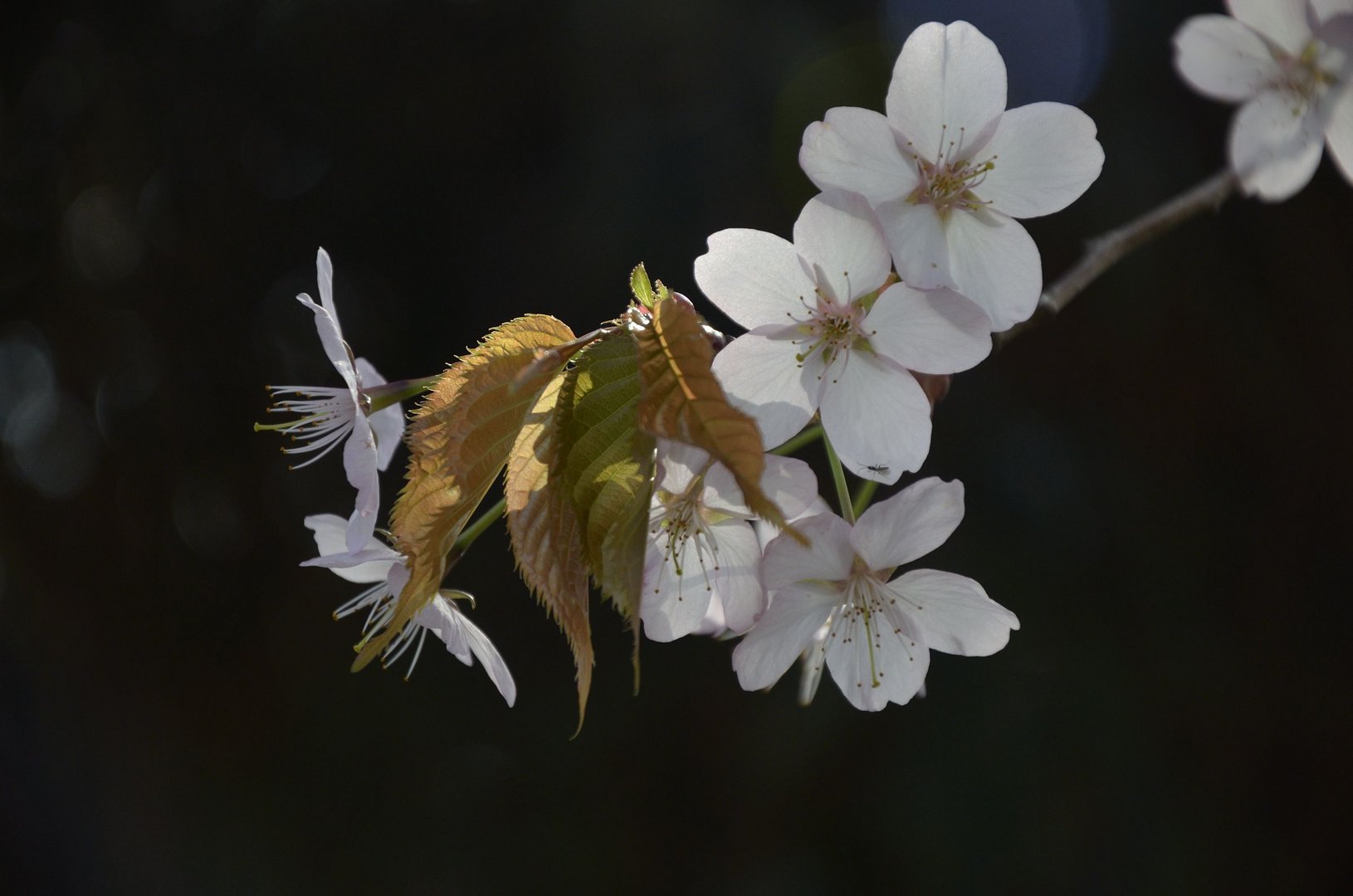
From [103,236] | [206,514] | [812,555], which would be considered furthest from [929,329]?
[103,236]

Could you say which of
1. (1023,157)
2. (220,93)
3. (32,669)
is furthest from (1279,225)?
(32,669)

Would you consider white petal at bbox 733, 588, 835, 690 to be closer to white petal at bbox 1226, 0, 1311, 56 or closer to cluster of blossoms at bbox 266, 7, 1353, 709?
cluster of blossoms at bbox 266, 7, 1353, 709

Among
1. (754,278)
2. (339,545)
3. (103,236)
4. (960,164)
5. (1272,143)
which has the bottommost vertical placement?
(339,545)

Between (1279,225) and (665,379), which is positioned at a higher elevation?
(1279,225)

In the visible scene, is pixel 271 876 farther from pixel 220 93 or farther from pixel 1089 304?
pixel 1089 304

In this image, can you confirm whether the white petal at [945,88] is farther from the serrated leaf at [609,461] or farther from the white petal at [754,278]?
the serrated leaf at [609,461]

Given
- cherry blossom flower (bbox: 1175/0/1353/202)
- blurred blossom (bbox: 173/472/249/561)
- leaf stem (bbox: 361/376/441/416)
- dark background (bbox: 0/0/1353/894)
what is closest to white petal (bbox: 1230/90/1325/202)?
cherry blossom flower (bbox: 1175/0/1353/202)

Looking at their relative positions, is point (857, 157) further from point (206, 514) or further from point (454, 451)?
point (206, 514)
